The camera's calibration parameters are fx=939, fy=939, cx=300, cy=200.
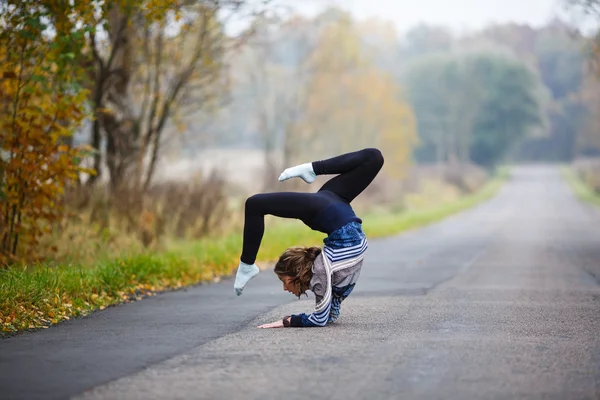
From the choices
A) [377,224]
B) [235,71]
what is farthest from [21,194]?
[235,71]

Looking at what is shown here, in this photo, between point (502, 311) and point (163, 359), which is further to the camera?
point (502, 311)

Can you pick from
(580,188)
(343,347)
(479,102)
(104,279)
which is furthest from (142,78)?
(479,102)

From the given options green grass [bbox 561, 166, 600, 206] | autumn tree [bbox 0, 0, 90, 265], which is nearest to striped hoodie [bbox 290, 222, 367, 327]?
autumn tree [bbox 0, 0, 90, 265]

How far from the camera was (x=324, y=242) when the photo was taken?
864cm

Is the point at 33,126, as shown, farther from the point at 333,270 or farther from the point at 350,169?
the point at 333,270

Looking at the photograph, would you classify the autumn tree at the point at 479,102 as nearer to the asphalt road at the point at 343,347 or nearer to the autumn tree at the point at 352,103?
the autumn tree at the point at 352,103

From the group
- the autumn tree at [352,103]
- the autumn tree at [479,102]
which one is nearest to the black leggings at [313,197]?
→ the autumn tree at [352,103]

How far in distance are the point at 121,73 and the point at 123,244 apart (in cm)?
450

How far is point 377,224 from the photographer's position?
105 ft

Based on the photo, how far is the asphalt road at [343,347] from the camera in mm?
6012

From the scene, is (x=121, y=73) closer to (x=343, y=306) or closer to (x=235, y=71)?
(x=343, y=306)

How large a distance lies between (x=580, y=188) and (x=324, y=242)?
6776 centimetres

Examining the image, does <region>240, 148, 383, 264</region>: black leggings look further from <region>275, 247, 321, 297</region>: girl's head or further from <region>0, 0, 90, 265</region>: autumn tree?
<region>0, 0, 90, 265</region>: autumn tree

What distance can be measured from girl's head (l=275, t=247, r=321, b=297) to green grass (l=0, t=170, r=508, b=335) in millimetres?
2502
